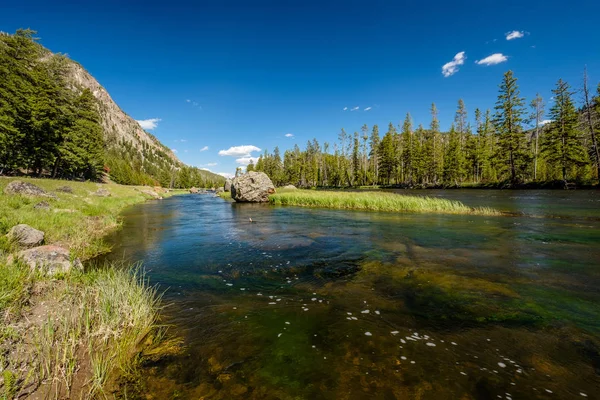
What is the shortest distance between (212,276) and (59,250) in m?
4.97

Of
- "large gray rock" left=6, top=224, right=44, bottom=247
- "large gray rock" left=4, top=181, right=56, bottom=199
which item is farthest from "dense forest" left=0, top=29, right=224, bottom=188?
"large gray rock" left=6, top=224, right=44, bottom=247

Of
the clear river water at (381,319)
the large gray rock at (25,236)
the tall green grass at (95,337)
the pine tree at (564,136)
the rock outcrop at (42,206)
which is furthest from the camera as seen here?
the pine tree at (564,136)

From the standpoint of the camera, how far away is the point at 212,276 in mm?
8914

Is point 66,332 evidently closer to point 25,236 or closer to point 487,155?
point 25,236

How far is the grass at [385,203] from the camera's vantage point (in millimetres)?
23833

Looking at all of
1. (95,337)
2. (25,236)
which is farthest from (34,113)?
(95,337)

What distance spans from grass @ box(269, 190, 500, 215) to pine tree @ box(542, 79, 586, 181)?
26951 millimetres

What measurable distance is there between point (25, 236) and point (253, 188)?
105 ft

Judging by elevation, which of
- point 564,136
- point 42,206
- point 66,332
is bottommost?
point 66,332

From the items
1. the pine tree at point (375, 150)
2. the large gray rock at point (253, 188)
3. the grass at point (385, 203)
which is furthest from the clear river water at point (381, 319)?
the pine tree at point (375, 150)

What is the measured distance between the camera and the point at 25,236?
31.4 ft

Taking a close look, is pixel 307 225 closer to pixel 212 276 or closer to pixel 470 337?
pixel 212 276

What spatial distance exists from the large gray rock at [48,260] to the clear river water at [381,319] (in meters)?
2.35

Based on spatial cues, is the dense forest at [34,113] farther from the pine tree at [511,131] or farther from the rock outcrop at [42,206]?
the pine tree at [511,131]
